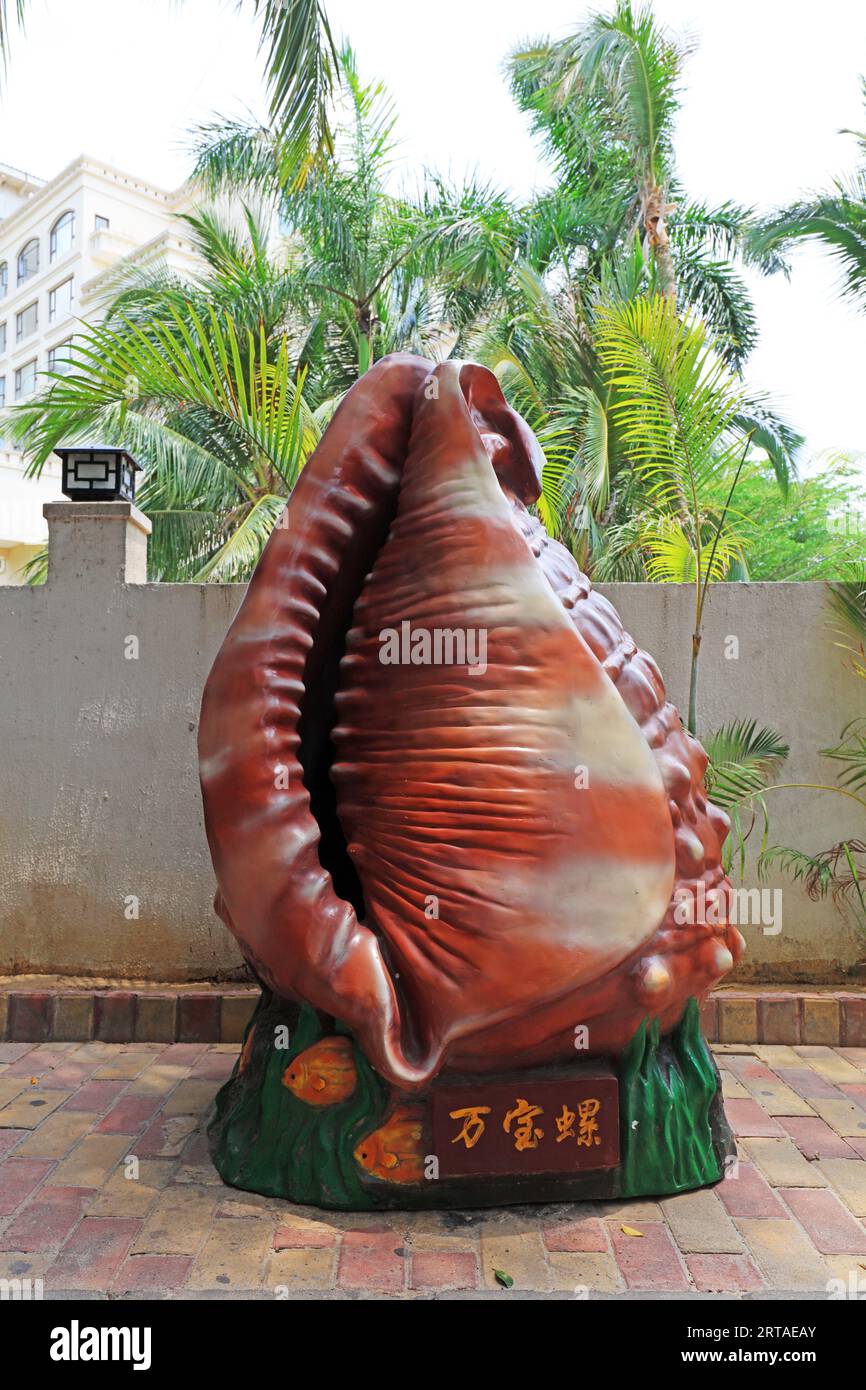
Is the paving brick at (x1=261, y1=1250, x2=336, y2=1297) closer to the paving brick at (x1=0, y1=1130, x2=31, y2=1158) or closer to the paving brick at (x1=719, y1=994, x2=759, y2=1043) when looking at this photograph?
the paving brick at (x1=0, y1=1130, x2=31, y2=1158)

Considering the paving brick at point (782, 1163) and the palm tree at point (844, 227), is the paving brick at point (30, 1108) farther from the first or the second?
the palm tree at point (844, 227)

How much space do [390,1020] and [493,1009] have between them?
23 centimetres

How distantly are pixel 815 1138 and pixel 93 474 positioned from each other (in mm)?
3583

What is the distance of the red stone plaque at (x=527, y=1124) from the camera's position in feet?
7.79

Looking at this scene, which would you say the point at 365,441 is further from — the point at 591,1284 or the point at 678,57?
the point at 678,57

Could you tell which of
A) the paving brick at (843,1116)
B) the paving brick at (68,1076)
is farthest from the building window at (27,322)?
the paving brick at (843,1116)

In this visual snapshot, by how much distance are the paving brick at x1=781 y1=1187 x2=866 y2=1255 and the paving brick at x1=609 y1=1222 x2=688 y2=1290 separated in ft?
1.17

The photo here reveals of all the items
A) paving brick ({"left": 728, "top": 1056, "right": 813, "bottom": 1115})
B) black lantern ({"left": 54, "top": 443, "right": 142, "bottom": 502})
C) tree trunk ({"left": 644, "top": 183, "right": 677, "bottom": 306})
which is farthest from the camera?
tree trunk ({"left": 644, "top": 183, "right": 677, "bottom": 306})

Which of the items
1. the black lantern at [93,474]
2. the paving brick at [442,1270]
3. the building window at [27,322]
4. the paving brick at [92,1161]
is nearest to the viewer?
the paving brick at [442,1270]

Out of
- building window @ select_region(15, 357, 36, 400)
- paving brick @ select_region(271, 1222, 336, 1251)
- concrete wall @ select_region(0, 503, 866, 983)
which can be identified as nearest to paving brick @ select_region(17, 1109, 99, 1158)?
paving brick @ select_region(271, 1222, 336, 1251)

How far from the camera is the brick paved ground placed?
7.04ft

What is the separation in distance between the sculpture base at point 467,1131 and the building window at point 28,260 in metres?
36.1

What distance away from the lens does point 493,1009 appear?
89.0 inches

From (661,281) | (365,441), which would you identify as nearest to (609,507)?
(661,281)
